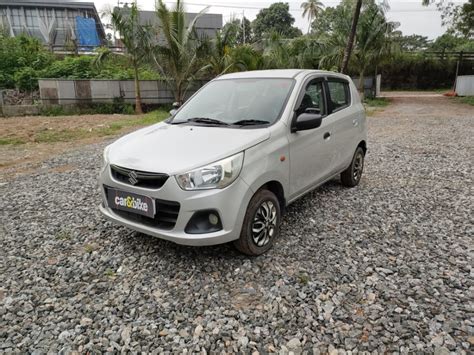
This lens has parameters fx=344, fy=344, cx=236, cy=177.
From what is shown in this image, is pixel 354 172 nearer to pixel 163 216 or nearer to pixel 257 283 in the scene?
pixel 257 283

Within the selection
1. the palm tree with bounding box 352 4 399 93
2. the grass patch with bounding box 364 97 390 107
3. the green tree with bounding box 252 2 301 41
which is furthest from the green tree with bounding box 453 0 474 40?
the green tree with bounding box 252 2 301 41

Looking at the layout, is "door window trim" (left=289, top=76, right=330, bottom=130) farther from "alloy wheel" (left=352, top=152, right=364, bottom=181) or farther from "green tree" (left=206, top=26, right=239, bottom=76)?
"green tree" (left=206, top=26, right=239, bottom=76)

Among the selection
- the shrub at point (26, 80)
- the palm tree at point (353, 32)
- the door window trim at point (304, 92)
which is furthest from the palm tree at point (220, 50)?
the door window trim at point (304, 92)

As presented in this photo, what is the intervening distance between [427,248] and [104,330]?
296 centimetres

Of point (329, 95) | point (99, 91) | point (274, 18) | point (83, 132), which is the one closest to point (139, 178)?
point (329, 95)

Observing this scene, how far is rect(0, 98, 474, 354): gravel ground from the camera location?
7.45ft

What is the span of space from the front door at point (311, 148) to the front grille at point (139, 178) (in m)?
1.35

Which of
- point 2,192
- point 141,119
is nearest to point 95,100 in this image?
point 141,119

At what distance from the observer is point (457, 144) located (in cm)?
824

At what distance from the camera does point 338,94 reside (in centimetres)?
454

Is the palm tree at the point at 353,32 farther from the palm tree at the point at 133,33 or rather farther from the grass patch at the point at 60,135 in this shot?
the grass patch at the point at 60,135

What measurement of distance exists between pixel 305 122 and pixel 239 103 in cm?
80

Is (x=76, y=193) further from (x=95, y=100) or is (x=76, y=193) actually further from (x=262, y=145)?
(x=95, y=100)

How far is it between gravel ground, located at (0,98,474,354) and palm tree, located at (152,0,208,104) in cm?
1004
